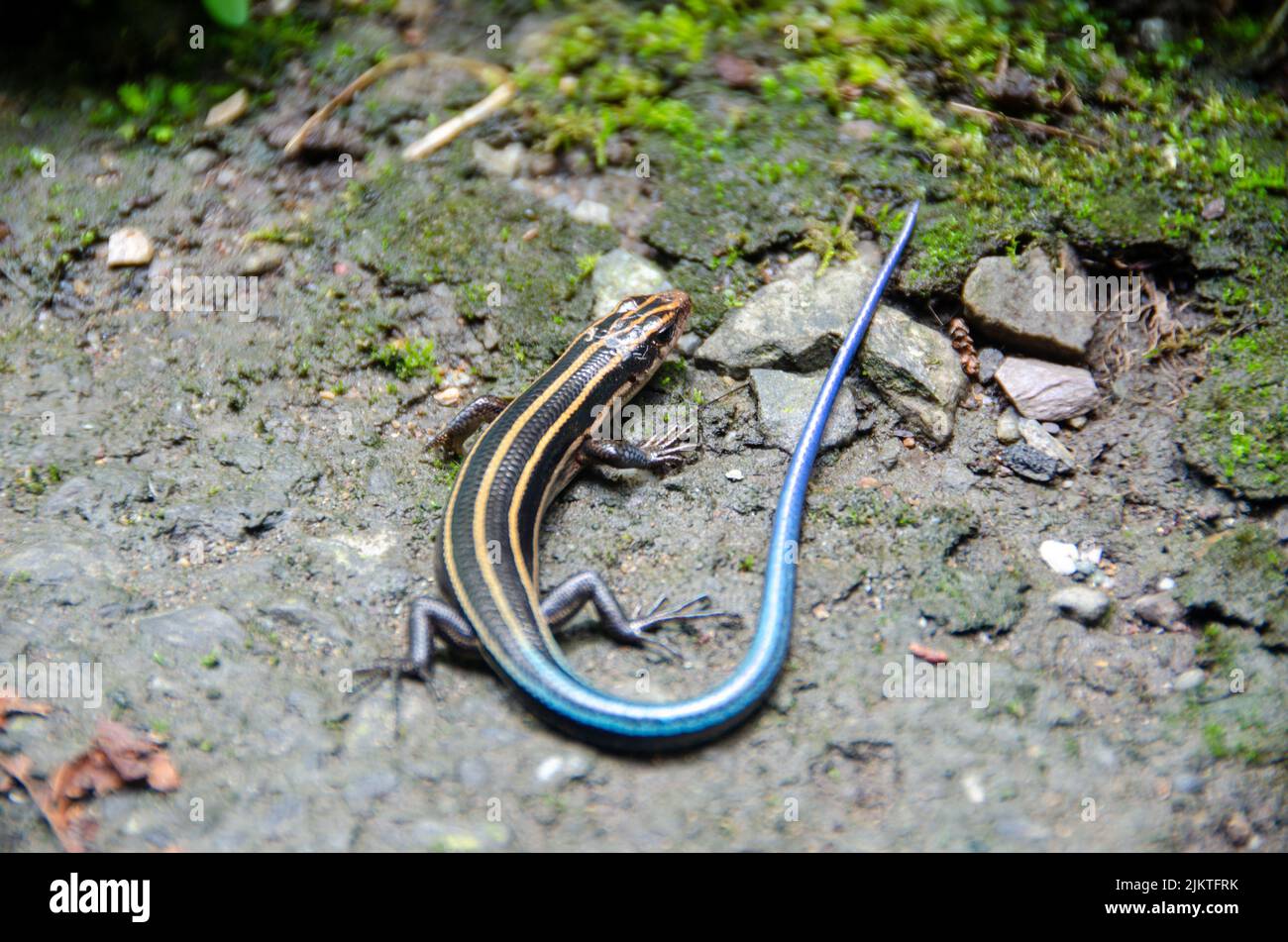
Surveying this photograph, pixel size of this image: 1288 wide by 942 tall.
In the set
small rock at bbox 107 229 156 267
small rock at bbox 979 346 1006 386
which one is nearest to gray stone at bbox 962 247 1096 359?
small rock at bbox 979 346 1006 386

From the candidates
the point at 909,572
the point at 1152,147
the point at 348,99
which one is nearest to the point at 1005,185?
the point at 1152,147

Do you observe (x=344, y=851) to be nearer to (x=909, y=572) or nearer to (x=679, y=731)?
(x=679, y=731)

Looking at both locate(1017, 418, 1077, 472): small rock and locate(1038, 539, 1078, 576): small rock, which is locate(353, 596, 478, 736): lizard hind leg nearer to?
locate(1038, 539, 1078, 576): small rock

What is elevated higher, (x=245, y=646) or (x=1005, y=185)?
(x=1005, y=185)

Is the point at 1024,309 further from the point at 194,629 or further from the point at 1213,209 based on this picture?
the point at 194,629

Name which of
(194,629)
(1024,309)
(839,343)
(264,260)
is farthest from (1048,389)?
(264,260)

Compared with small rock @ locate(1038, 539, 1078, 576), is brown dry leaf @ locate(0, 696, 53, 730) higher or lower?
lower
